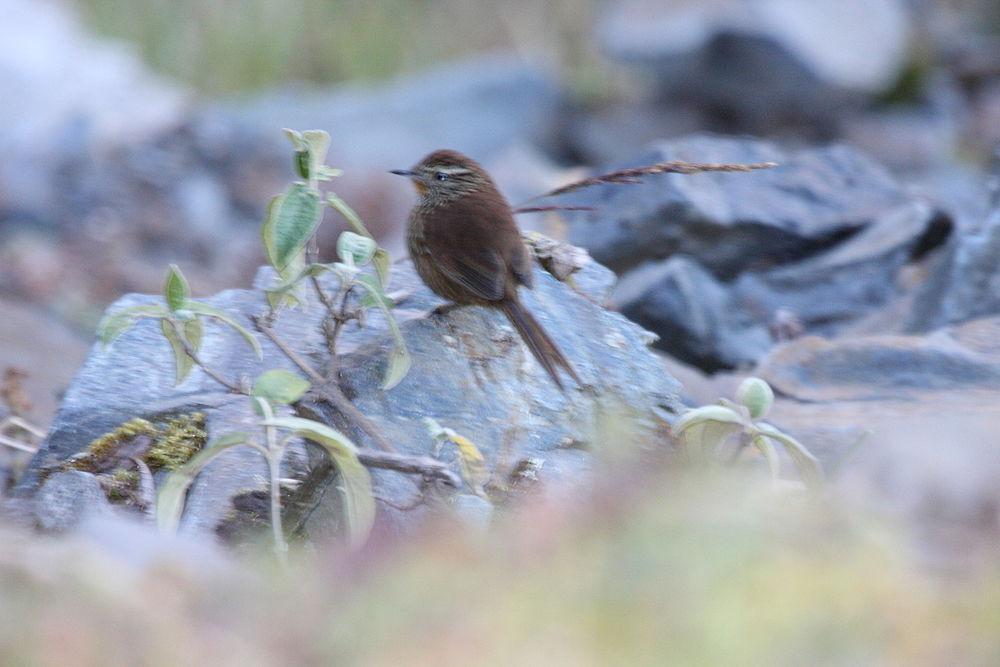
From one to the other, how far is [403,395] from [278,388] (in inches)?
22.3

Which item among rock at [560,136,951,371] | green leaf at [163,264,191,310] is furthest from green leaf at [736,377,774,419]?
rock at [560,136,951,371]

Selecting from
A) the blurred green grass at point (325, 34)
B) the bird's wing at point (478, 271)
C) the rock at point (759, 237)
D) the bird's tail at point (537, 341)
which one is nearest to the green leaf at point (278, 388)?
the bird's tail at point (537, 341)

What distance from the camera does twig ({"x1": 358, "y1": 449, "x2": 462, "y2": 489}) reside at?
2.55 m

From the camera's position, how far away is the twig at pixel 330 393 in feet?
9.42

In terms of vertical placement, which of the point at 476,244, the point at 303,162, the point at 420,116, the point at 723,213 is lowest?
the point at 420,116

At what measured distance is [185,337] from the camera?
10.0ft

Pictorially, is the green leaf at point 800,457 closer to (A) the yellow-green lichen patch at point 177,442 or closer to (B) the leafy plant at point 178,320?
(B) the leafy plant at point 178,320

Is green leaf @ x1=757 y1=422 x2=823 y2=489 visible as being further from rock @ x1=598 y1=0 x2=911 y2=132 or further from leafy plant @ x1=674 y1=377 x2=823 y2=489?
rock @ x1=598 y1=0 x2=911 y2=132

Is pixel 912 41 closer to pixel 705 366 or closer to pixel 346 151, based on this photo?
pixel 346 151

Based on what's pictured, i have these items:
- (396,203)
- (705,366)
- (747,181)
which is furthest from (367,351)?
(396,203)

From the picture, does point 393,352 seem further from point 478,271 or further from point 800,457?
point 800,457

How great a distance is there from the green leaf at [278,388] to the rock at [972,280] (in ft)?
9.34

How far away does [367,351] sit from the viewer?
3213 mm

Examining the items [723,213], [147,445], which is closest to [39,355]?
[147,445]
